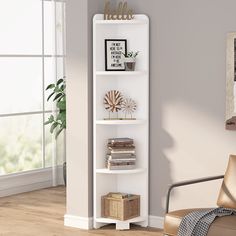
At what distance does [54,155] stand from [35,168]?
260 mm

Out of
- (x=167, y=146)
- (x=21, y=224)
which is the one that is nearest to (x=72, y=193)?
(x=21, y=224)

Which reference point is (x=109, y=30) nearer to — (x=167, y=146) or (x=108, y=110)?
(x=108, y=110)

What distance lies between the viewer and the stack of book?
18.9ft

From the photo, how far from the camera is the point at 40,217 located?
6273 millimetres

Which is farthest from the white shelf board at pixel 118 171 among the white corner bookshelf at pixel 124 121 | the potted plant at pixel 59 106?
the potted plant at pixel 59 106

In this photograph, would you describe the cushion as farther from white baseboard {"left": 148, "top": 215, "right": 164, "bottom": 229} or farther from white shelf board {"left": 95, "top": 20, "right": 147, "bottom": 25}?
white shelf board {"left": 95, "top": 20, "right": 147, "bottom": 25}

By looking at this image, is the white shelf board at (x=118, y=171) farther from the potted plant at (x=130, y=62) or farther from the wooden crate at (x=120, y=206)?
the potted plant at (x=130, y=62)

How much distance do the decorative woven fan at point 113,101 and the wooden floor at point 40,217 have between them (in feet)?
3.35

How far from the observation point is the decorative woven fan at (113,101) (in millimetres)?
5809

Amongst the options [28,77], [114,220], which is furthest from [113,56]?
[28,77]

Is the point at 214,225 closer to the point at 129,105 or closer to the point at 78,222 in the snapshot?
the point at 129,105

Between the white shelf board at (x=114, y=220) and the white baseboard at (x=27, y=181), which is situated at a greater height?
the white baseboard at (x=27, y=181)

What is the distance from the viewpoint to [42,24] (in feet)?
25.3

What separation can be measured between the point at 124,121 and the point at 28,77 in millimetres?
2207
